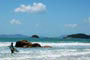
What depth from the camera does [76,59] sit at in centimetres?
2919

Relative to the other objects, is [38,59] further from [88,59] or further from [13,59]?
[88,59]

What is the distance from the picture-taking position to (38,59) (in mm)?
29156

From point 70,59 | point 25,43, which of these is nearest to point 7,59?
point 70,59

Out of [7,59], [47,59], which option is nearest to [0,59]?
[7,59]

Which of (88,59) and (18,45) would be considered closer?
(88,59)

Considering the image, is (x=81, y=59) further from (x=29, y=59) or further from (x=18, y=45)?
(x=18, y=45)

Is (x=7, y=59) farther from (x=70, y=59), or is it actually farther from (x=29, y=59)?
(x=70, y=59)

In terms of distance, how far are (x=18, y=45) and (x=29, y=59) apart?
3351 centimetres

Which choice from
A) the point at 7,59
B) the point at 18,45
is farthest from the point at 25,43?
→ the point at 7,59

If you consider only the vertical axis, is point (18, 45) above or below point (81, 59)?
above

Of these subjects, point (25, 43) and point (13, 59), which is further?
point (25, 43)

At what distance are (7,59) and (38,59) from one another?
137 inches

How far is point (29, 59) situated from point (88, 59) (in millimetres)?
6595

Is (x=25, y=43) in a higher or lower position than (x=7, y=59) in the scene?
higher
